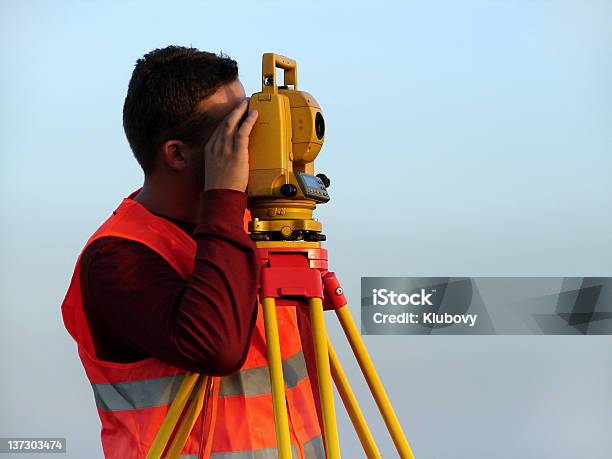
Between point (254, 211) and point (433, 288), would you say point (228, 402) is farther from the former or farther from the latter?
point (433, 288)

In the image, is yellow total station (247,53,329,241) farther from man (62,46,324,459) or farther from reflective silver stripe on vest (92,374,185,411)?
reflective silver stripe on vest (92,374,185,411)

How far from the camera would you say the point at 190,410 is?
5.39ft

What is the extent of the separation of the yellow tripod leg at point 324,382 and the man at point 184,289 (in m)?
0.13

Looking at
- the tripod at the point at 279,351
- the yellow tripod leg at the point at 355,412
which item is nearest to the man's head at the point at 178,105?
the tripod at the point at 279,351

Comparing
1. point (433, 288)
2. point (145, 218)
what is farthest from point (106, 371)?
point (433, 288)

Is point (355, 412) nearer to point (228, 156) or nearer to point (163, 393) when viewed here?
point (163, 393)

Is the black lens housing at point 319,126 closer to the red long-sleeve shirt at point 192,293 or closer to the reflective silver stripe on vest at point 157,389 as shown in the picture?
the red long-sleeve shirt at point 192,293

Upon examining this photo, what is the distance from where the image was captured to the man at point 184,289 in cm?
151

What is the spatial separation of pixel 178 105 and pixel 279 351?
A: 48 centimetres

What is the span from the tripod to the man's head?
0.23m

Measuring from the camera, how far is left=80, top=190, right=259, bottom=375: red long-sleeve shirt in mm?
1482

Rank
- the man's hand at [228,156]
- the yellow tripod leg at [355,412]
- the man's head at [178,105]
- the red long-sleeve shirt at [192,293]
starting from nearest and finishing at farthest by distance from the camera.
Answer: the red long-sleeve shirt at [192,293], the man's hand at [228,156], the man's head at [178,105], the yellow tripod leg at [355,412]

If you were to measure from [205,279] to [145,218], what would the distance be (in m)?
0.25

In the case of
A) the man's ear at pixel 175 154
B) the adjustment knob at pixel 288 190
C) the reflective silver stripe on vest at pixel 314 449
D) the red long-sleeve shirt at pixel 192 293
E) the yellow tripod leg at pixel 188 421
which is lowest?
the reflective silver stripe on vest at pixel 314 449
